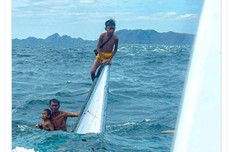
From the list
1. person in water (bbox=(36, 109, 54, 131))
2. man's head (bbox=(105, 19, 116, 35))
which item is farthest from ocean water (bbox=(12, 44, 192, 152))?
man's head (bbox=(105, 19, 116, 35))

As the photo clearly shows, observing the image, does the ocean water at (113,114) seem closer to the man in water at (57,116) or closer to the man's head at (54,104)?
the man in water at (57,116)

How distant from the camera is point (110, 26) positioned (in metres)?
7.68

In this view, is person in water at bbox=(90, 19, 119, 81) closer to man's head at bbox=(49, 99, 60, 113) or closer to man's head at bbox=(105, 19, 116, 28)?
man's head at bbox=(105, 19, 116, 28)

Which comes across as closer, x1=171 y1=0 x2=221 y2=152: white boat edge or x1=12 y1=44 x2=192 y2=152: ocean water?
x1=171 y1=0 x2=221 y2=152: white boat edge

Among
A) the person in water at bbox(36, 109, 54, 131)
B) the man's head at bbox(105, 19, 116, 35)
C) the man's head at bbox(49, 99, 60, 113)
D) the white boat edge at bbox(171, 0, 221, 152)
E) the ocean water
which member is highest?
the man's head at bbox(105, 19, 116, 35)

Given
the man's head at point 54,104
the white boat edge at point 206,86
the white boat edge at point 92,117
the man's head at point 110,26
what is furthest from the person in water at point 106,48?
the white boat edge at point 206,86

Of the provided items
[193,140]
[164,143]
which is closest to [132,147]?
[164,143]

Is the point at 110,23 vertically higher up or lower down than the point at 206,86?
higher up

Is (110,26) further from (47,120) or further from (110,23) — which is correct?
(47,120)

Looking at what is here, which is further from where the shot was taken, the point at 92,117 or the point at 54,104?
the point at 54,104

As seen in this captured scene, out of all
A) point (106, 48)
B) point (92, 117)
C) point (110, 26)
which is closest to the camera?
point (92, 117)

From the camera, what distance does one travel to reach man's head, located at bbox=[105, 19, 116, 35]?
7535 mm

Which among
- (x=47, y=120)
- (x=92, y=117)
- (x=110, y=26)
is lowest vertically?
(x=47, y=120)

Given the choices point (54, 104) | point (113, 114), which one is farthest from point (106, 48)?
point (113, 114)
